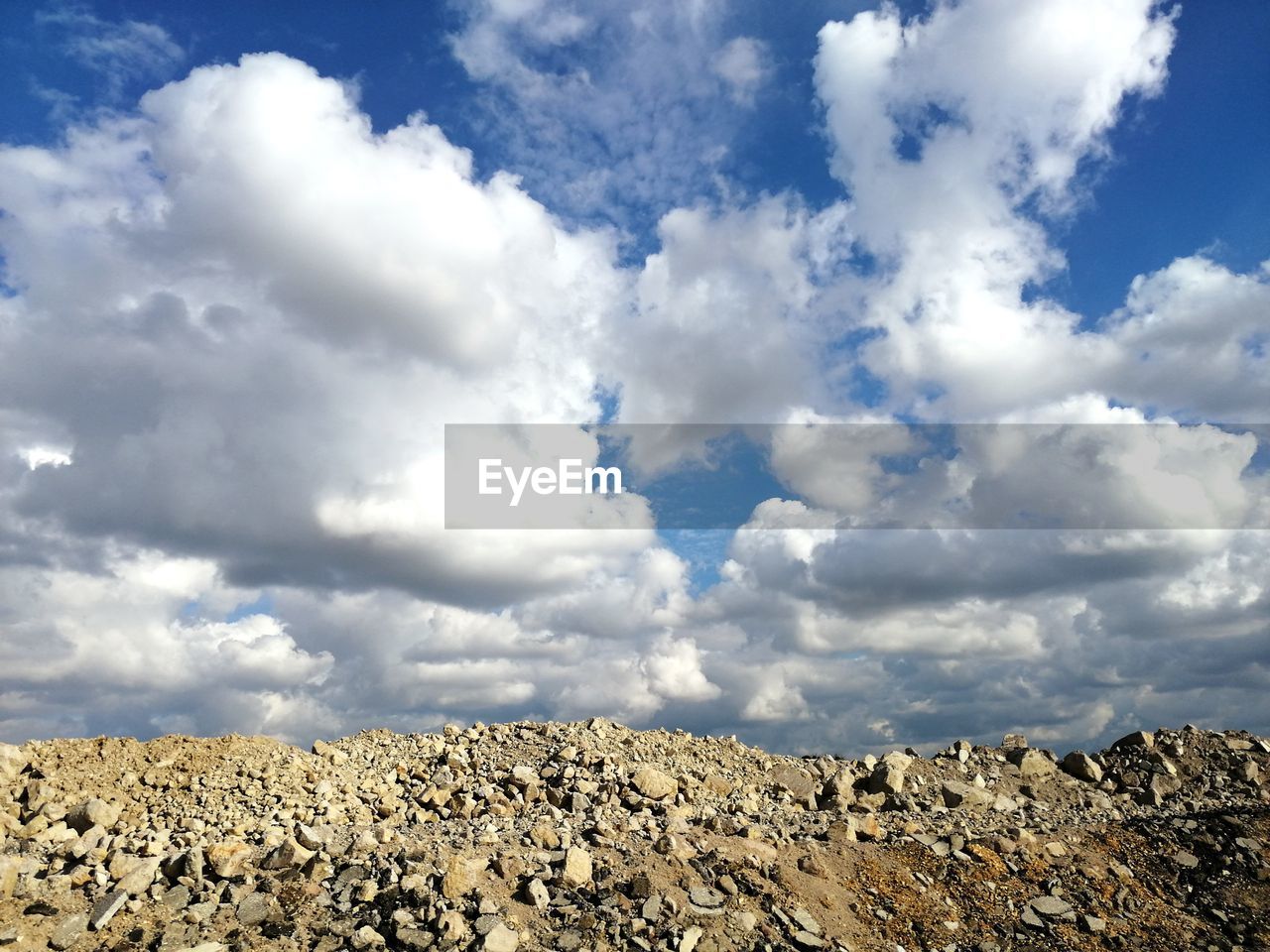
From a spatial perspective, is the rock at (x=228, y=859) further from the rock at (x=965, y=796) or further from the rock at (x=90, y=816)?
the rock at (x=965, y=796)

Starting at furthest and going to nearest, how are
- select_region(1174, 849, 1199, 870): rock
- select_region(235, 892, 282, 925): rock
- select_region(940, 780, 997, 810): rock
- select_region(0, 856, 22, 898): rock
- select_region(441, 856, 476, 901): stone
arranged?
select_region(940, 780, 997, 810): rock → select_region(1174, 849, 1199, 870): rock → select_region(0, 856, 22, 898): rock → select_region(441, 856, 476, 901): stone → select_region(235, 892, 282, 925): rock

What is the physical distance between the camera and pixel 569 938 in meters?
13.2

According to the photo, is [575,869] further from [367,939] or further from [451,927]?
[367,939]

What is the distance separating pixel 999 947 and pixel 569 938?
24.6 feet

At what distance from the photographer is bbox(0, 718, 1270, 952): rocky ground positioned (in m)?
13.8

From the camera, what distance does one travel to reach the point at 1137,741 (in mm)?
25875

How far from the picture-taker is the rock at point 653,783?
20750 millimetres

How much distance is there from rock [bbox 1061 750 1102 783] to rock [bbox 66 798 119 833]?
25050mm

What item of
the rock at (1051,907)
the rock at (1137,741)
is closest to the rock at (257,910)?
the rock at (1051,907)

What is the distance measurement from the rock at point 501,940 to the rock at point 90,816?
396 inches

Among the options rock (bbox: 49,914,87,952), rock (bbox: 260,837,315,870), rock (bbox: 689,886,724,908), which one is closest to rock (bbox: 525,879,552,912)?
rock (bbox: 689,886,724,908)

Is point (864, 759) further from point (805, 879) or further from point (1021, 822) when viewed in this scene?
point (805, 879)

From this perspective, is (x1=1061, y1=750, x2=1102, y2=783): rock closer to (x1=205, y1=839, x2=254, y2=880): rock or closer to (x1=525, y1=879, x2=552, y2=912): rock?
(x1=525, y1=879, x2=552, y2=912): rock

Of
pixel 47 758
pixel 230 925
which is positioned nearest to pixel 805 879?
pixel 230 925
